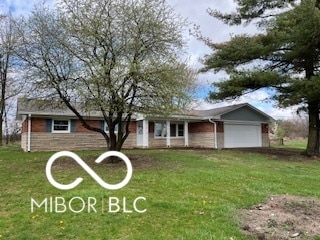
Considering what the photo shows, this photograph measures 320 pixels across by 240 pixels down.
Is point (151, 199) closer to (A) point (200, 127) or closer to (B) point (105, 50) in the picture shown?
(B) point (105, 50)

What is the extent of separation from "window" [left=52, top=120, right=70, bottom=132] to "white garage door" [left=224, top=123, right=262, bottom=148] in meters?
11.9

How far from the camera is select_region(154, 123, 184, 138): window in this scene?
23375mm

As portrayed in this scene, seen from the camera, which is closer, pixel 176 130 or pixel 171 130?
pixel 171 130

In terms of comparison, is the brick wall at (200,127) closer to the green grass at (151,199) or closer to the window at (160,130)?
the window at (160,130)

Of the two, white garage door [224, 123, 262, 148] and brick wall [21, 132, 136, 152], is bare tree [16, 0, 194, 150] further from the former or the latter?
white garage door [224, 123, 262, 148]

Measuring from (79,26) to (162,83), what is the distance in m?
3.56

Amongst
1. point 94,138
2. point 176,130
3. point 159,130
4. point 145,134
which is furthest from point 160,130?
point 94,138

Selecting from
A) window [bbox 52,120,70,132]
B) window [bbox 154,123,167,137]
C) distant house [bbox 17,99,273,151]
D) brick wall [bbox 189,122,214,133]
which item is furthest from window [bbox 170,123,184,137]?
window [bbox 52,120,70,132]

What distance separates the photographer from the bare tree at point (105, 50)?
1077cm

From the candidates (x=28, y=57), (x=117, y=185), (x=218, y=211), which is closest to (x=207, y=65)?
(x=28, y=57)

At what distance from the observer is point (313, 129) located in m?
17.7

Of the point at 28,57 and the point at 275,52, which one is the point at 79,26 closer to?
the point at 28,57

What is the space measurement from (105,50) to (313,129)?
13102 mm

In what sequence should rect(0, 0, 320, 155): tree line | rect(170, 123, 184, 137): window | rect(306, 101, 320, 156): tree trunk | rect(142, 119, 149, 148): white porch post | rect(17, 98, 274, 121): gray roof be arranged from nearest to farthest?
rect(0, 0, 320, 155): tree line
rect(17, 98, 274, 121): gray roof
rect(306, 101, 320, 156): tree trunk
rect(142, 119, 149, 148): white porch post
rect(170, 123, 184, 137): window
